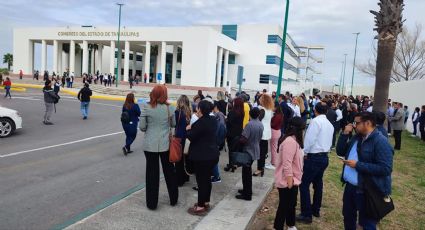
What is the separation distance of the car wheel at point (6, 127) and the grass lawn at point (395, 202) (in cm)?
890

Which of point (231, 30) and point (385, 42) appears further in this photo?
point (231, 30)

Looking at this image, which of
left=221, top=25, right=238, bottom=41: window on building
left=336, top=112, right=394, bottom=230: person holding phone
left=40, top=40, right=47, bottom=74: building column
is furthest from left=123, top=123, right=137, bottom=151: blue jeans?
left=221, top=25, right=238, bottom=41: window on building

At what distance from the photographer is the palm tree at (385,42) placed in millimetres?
9062

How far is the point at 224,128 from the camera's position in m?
7.65

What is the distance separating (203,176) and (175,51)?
1929 inches

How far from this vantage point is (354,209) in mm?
4297

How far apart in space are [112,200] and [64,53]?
6571 centimetres

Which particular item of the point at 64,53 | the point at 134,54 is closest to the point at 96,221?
the point at 134,54

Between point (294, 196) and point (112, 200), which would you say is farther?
point (112, 200)

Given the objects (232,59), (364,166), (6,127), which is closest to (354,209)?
(364,166)

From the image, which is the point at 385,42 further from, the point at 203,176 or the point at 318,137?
the point at 203,176

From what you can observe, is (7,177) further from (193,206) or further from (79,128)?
(79,128)

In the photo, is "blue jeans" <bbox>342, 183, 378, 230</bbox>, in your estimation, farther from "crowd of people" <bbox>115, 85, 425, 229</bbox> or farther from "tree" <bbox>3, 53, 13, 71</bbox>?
"tree" <bbox>3, 53, 13, 71</bbox>

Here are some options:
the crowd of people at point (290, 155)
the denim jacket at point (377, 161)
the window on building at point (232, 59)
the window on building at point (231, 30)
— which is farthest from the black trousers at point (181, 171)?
the window on building at point (231, 30)
